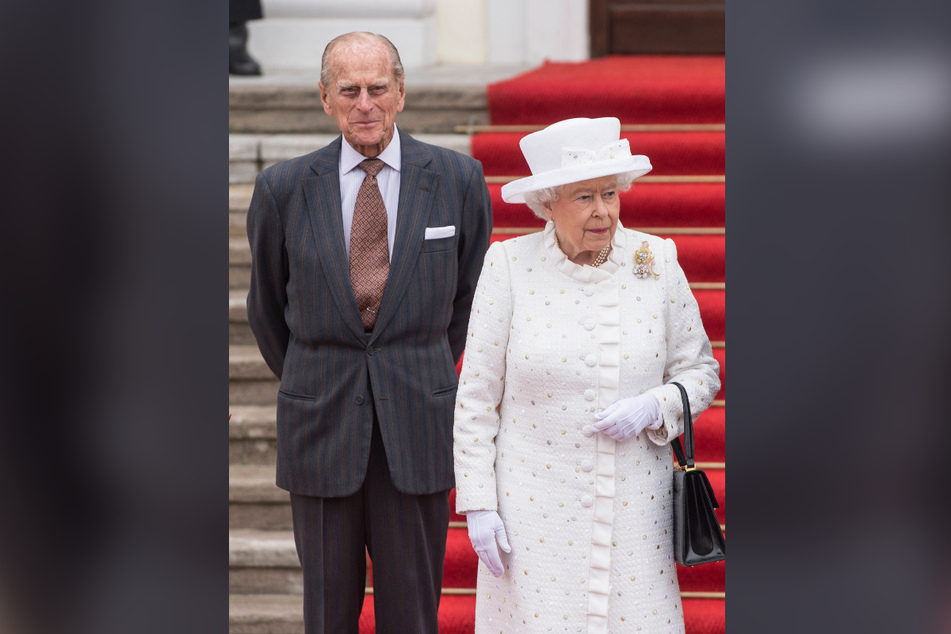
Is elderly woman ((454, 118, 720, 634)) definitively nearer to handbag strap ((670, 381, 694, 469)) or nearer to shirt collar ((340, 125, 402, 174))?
handbag strap ((670, 381, 694, 469))

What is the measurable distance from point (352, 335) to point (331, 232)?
0.22 meters

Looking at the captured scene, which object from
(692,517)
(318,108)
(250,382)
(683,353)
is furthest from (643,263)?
(318,108)

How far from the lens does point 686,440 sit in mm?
1837

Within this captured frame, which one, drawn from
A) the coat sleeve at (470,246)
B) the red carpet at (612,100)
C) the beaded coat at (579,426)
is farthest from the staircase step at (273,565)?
the red carpet at (612,100)

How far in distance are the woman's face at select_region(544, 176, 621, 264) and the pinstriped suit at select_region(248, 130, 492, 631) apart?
17.1 inches

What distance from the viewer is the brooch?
185 centimetres

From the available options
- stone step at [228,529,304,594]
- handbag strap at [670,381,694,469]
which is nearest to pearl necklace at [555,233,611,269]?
handbag strap at [670,381,694,469]

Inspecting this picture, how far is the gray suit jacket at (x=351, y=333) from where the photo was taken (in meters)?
2.13

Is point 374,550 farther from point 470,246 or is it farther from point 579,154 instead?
point 579,154

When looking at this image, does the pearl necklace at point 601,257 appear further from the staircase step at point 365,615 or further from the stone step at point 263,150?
the stone step at point 263,150

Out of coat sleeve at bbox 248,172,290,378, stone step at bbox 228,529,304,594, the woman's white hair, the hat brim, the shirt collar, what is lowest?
stone step at bbox 228,529,304,594

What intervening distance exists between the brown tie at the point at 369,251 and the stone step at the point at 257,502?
4.64 ft
